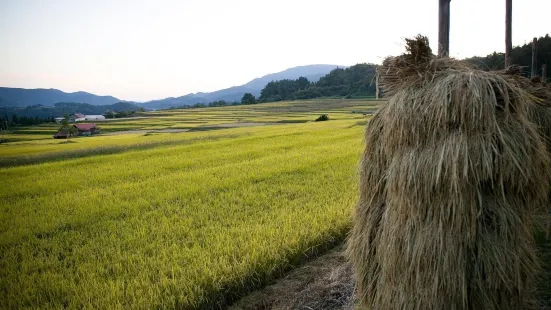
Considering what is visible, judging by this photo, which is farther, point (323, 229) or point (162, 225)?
point (162, 225)

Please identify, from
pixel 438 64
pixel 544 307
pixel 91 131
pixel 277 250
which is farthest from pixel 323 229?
pixel 91 131

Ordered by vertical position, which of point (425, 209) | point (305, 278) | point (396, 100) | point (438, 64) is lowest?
point (305, 278)

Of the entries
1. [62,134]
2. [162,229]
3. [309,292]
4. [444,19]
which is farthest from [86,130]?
[444,19]

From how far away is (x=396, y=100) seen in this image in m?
2.99

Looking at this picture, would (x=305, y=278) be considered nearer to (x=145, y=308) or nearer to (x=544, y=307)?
(x=145, y=308)

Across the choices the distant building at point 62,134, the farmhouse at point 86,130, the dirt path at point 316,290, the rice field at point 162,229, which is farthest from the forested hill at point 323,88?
the dirt path at point 316,290

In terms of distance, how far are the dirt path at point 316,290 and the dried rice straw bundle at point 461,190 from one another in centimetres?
113

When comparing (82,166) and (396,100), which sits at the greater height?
(396,100)

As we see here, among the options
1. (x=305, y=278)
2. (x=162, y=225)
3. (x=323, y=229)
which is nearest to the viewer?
(x=305, y=278)

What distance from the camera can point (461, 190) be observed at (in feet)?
8.29

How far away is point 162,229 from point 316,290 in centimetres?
315

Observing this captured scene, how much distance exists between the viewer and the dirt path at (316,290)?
3904 mm

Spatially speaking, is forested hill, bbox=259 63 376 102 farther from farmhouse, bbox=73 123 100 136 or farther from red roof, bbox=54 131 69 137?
red roof, bbox=54 131 69 137

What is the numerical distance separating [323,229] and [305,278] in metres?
1.33
